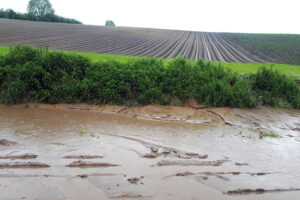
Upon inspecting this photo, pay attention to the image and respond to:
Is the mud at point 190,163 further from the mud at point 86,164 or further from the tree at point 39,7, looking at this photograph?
the tree at point 39,7

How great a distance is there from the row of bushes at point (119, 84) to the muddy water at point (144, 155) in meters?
0.77

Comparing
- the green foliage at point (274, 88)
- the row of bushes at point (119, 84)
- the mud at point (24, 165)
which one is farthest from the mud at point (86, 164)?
the green foliage at point (274, 88)

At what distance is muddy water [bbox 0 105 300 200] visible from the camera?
365 cm

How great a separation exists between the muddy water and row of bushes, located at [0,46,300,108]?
77 centimetres

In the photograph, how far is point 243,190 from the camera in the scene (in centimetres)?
379

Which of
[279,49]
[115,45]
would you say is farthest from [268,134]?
[279,49]

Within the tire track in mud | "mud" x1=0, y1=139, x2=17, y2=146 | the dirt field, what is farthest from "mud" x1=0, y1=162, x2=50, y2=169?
the dirt field

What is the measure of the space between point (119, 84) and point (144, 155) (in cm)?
458

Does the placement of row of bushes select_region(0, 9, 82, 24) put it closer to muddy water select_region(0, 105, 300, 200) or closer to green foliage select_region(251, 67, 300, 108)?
muddy water select_region(0, 105, 300, 200)

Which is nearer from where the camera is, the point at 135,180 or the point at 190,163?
the point at 135,180

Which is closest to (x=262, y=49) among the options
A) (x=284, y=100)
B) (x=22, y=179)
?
(x=284, y=100)

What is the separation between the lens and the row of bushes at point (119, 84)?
28.7 ft

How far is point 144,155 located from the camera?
490 cm

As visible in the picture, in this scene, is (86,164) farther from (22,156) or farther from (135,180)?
(22,156)
